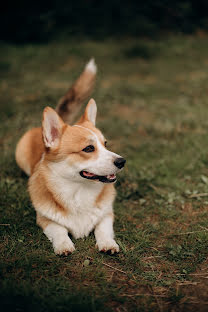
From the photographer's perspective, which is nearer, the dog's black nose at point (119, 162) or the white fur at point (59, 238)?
the white fur at point (59, 238)

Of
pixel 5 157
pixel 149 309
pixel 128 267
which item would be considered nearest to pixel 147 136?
pixel 5 157

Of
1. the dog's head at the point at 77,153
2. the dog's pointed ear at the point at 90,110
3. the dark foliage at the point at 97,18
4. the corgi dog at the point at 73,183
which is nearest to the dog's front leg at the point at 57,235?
→ the corgi dog at the point at 73,183

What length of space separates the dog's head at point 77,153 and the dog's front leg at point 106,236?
407 millimetres

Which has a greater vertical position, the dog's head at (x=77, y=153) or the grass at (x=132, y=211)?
the dog's head at (x=77, y=153)

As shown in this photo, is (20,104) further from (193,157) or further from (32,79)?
(193,157)

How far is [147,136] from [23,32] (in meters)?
7.11

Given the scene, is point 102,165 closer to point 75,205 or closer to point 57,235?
point 75,205

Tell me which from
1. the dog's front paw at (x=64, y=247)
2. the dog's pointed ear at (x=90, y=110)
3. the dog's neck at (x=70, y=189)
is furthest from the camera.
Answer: the dog's pointed ear at (x=90, y=110)

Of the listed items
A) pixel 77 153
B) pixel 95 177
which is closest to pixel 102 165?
pixel 95 177

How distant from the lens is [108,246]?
242cm

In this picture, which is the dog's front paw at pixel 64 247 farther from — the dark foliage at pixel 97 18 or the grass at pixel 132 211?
the dark foliage at pixel 97 18

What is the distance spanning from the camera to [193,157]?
4055 mm

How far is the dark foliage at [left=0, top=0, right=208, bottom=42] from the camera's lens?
4.29 m

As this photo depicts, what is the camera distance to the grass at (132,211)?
6.42 ft
